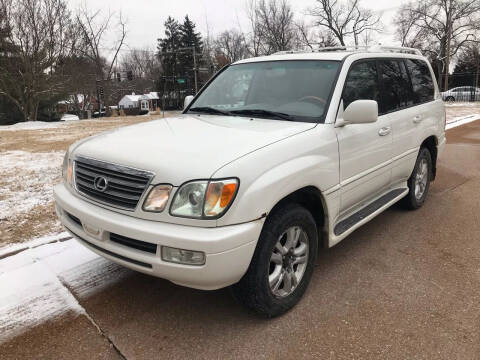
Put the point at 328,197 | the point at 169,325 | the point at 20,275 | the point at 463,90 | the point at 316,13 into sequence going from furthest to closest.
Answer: the point at 316,13 → the point at 463,90 → the point at 20,275 → the point at 328,197 → the point at 169,325

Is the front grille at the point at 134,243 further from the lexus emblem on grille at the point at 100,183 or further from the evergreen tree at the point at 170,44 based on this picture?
the evergreen tree at the point at 170,44

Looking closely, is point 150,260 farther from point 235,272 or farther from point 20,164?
point 20,164

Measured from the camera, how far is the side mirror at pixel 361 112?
2.90m

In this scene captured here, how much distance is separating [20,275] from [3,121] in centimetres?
3072

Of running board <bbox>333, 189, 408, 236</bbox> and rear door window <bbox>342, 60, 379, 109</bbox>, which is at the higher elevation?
rear door window <bbox>342, 60, 379, 109</bbox>

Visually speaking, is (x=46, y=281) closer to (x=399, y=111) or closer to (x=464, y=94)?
(x=399, y=111)

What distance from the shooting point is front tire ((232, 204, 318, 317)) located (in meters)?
2.44

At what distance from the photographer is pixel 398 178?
416cm

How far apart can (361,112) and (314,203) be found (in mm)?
763

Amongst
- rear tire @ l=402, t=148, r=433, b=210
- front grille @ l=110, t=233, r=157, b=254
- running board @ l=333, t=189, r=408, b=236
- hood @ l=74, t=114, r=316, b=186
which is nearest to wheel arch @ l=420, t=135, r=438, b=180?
rear tire @ l=402, t=148, r=433, b=210

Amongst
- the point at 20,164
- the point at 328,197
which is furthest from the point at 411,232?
the point at 20,164

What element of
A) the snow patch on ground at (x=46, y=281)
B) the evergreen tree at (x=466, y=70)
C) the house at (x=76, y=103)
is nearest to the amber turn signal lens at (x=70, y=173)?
the snow patch on ground at (x=46, y=281)

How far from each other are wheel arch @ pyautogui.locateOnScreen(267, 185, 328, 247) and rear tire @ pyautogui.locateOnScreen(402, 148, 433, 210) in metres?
1.95

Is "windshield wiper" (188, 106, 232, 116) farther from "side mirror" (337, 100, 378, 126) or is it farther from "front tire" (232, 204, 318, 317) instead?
"front tire" (232, 204, 318, 317)
